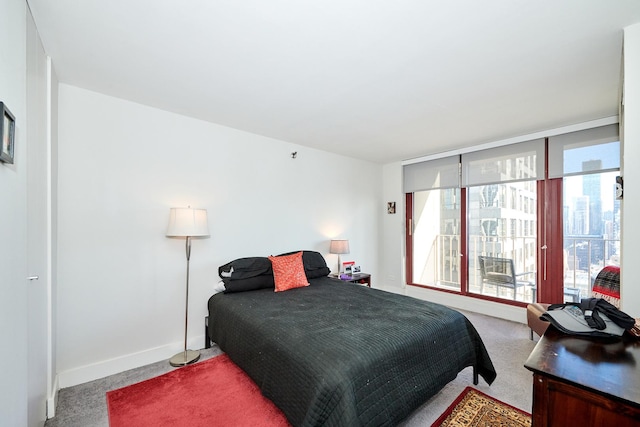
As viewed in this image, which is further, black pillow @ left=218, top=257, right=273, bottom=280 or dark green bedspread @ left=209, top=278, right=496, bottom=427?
black pillow @ left=218, top=257, right=273, bottom=280

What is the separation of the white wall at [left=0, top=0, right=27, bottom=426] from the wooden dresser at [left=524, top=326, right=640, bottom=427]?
6.74 ft

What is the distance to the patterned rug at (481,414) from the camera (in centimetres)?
177

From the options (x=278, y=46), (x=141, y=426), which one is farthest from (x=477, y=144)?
(x=141, y=426)

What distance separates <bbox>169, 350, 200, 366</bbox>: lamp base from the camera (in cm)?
257

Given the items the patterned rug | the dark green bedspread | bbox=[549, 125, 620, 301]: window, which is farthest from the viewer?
bbox=[549, 125, 620, 301]: window

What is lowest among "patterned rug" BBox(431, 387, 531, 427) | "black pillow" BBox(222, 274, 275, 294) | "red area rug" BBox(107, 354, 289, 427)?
"red area rug" BBox(107, 354, 289, 427)

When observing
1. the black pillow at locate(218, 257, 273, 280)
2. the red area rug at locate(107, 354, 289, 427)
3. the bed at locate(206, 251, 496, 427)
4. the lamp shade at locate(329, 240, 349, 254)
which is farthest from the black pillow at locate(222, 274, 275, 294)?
the lamp shade at locate(329, 240, 349, 254)

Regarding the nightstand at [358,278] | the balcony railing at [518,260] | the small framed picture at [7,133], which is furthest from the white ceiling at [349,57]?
the nightstand at [358,278]

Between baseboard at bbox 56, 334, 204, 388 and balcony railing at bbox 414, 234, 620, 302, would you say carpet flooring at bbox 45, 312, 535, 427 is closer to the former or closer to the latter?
baseboard at bbox 56, 334, 204, 388

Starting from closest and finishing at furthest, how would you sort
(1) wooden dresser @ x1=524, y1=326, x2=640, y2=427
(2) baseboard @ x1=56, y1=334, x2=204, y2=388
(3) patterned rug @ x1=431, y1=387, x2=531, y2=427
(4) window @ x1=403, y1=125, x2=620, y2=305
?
(1) wooden dresser @ x1=524, y1=326, x2=640, y2=427, (3) patterned rug @ x1=431, y1=387, x2=531, y2=427, (2) baseboard @ x1=56, y1=334, x2=204, y2=388, (4) window @ x1=403, y1=125, x2=620, y2=305

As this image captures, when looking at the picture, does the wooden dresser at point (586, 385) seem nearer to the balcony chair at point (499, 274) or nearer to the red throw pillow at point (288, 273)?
the red throw pillow at point (288, 273)

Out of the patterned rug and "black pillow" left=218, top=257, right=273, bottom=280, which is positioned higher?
"black pillow" left=218, top=257, right=273, bottom=280

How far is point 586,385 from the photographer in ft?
2.98

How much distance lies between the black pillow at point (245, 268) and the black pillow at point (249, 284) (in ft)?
0.11
